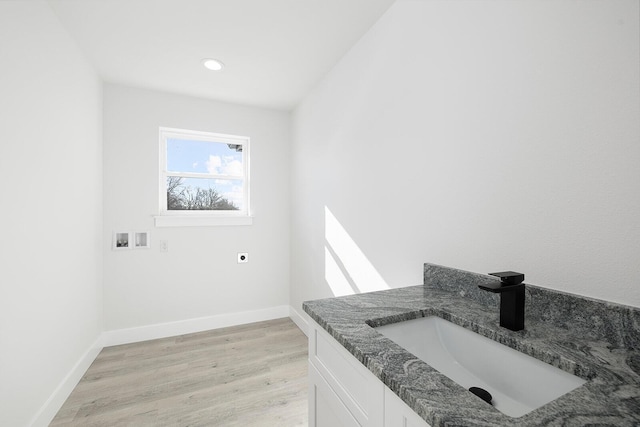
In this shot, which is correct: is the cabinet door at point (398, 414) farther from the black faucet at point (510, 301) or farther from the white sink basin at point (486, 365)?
the black faucet at point (510, 301)

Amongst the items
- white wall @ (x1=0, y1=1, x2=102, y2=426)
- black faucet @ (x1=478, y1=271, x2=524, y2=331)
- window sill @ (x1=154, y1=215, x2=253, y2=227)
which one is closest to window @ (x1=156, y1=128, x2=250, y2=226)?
window sill @ (x1=154, y1=215, x2=253, y2=227)

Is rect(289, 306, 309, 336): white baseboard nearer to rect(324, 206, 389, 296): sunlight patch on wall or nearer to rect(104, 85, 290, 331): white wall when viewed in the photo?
rect(104, 85, 290, 331): white wall

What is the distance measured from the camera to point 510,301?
2.88ft

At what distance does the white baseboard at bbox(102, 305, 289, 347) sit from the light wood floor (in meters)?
0.08

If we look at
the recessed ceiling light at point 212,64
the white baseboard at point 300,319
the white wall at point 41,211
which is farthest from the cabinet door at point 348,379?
the recessed ceiling light at point 212,64

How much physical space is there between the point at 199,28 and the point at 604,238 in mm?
2387

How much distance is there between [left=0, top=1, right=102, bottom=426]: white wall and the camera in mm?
1383

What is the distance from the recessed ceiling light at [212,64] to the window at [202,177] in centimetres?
85

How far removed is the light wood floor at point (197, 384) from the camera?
70.5 inches

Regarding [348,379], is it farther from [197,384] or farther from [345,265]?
[197,384]

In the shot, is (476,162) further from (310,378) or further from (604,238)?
(310,378)

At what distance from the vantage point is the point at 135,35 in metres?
2.00

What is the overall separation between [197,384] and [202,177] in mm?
2031

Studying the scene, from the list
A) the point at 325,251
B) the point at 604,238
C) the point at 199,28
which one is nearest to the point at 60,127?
the point at 199,28
